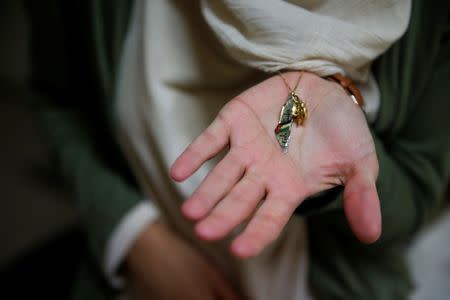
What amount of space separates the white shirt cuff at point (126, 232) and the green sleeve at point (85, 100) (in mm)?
10

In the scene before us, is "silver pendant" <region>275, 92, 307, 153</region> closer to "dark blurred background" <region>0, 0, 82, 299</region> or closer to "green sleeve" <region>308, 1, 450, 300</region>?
"green sleeve" <region>308, 1, 450, 300</region>

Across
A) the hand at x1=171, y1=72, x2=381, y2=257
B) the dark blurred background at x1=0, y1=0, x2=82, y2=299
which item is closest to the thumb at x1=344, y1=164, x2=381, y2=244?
the hand at x1=171, y1=72, x2=381, y2=257

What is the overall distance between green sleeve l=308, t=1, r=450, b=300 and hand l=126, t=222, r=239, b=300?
0.13 metres

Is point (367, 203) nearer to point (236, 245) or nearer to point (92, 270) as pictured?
point (236, 245)

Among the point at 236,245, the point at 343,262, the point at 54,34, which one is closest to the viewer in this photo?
the point at 236,245

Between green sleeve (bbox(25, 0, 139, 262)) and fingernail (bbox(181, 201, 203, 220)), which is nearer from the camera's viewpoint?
fingernail (bbox(181, 201, 203, 220))

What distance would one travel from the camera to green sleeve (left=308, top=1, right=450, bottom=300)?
1.40 feet

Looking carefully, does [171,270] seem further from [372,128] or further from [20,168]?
[20,168]

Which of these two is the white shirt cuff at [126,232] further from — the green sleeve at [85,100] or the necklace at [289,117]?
the necklace at [289,117]

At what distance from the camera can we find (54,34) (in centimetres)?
65

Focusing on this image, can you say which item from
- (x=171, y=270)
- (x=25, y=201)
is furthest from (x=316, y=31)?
(x=25, y=201)

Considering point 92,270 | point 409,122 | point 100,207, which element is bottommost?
point 92,270

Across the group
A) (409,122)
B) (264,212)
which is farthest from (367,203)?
(409,122)

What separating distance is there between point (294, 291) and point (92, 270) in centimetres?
34
